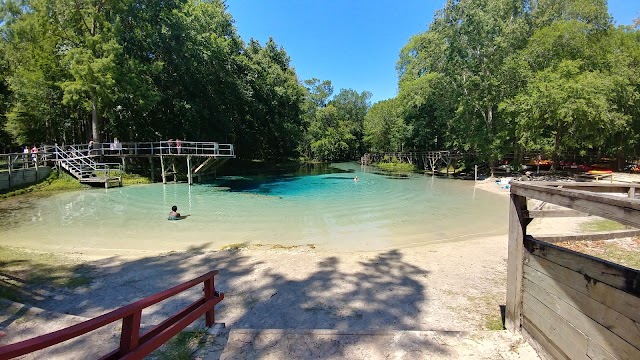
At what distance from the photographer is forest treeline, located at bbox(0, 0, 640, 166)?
74.2ft

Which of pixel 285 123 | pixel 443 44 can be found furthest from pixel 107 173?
pixel 443 44

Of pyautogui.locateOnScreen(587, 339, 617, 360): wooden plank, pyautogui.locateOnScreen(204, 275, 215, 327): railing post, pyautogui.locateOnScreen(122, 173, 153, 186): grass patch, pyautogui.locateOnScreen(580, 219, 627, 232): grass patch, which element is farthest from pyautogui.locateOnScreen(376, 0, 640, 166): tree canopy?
pyautogui.locateOnScreen(122, 173, 153, 186): grass patch

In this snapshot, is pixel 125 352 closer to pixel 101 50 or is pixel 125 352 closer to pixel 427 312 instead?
pixel 427 312

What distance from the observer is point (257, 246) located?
9805mm

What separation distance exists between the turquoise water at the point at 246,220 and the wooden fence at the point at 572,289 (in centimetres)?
625

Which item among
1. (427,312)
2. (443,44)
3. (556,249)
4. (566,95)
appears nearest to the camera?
(556,249)

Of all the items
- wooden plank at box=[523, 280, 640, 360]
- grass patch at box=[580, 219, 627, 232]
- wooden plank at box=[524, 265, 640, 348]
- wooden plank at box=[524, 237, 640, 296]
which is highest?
wooden plank at box=[524, 237, 640, 296]

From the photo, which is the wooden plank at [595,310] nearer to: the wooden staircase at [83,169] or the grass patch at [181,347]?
the grass patch at [181,347]

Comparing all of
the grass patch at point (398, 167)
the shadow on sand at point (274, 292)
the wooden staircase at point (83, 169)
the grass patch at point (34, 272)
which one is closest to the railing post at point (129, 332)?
the shadow on sand at point (274, 292)

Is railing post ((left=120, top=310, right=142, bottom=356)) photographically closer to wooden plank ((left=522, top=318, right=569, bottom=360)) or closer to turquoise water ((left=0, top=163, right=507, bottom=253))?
wooden plank ((left=522, top=318, right=569, bottom=360))


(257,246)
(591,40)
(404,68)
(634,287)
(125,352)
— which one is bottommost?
(257,246)

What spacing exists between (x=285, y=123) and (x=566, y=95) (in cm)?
3090

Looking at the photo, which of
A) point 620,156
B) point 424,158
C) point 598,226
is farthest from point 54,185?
point 620,156

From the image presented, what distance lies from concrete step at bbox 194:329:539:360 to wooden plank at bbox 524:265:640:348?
31.6 inches
